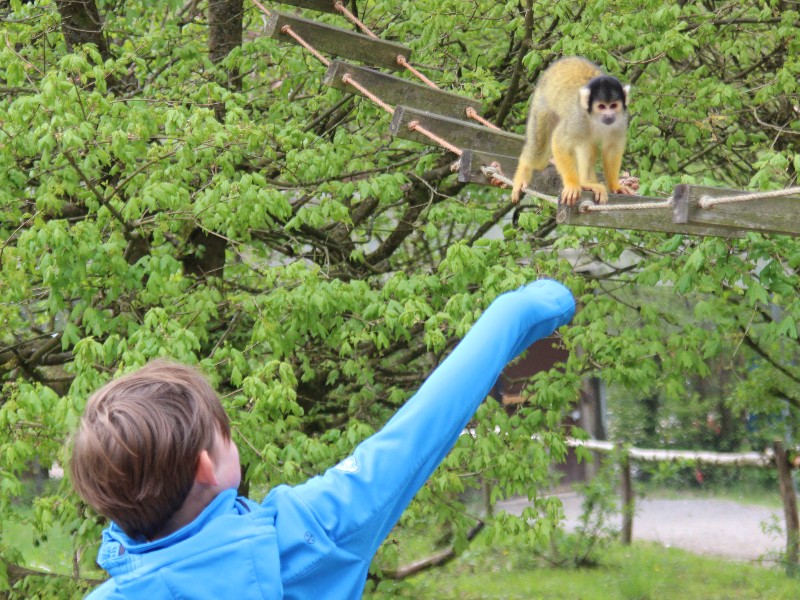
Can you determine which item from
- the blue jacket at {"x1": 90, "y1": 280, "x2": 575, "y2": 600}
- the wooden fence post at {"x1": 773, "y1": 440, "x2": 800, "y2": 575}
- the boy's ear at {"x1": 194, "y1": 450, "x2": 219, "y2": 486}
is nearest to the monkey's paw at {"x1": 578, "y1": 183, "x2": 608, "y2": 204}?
the blue jacket at {"x1": 90, "y1": 280, "x2": 575, "y2": 600}

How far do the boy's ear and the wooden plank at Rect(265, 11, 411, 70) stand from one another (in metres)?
3.77

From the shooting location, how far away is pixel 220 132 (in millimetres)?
4117

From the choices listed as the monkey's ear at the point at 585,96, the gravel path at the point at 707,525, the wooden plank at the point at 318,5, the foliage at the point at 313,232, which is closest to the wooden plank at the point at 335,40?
the wooden plank at the point at 318,5

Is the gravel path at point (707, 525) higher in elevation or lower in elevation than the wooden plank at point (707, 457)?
lower

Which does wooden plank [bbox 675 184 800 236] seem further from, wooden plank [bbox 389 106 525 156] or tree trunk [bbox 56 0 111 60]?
tree trunk [bbox 56 0 111 60]

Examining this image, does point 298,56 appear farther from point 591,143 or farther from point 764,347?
point 764,347

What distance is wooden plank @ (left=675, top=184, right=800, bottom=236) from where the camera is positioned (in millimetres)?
2648

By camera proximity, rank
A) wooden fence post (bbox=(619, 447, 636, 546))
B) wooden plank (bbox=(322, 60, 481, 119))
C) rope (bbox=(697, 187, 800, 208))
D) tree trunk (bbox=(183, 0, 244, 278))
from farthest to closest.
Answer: wooden fence post (bbox=(619, 447, 636, 546)) → tree trunk (bbox=(183, 0, 244, 278)) → wooden plank (bbox=(322, 60, 481, 119)) → rope (bbox=(697, 187, 800, 208))

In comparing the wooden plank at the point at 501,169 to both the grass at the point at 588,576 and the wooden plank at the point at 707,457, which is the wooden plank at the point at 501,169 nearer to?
the grass at the point at 588,576

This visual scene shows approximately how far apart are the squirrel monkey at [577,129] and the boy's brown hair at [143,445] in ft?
8.39

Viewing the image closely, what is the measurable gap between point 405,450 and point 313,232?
4760mm

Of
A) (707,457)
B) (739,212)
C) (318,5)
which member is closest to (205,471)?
(739,212)

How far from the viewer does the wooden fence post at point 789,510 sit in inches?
289

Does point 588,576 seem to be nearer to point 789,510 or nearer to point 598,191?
point 789,510
